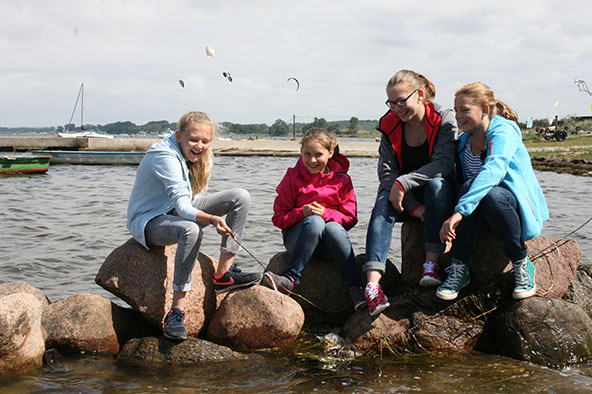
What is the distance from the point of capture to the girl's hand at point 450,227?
14.1 ft

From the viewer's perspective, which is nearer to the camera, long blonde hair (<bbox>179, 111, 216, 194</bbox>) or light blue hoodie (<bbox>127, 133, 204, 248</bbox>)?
light blue hoodie (<bbox>127, 133, 204, 248</bbox>)

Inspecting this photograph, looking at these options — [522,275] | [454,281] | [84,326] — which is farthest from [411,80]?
[84,326]

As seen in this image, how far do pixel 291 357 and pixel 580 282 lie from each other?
2.65 meters

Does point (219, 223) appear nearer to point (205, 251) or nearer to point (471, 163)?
point (471, 163)

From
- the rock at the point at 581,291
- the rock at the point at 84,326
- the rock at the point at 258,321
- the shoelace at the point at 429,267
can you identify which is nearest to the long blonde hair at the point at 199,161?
the rock at the point at 258,321

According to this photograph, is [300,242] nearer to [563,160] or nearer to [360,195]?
[360,195]

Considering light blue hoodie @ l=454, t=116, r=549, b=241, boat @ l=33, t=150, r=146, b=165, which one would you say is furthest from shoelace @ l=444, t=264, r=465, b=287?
boat @ l=33, t=150, r=146, b=165

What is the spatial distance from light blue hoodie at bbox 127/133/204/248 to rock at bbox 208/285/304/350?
2.84 feet

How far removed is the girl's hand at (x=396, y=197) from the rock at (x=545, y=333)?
3.91ft

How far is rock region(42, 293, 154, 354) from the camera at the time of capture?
4555 millimetres

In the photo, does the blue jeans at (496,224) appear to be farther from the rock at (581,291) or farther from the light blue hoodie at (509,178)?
the rock at (581,291)

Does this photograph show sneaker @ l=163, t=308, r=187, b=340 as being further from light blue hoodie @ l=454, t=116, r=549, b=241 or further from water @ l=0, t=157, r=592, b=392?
light blue hoodie @ l=454, t=116, r=549, b=241

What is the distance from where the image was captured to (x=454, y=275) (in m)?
4.65

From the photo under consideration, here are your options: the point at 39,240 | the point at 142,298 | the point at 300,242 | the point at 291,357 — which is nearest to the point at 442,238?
the point at 300,242
